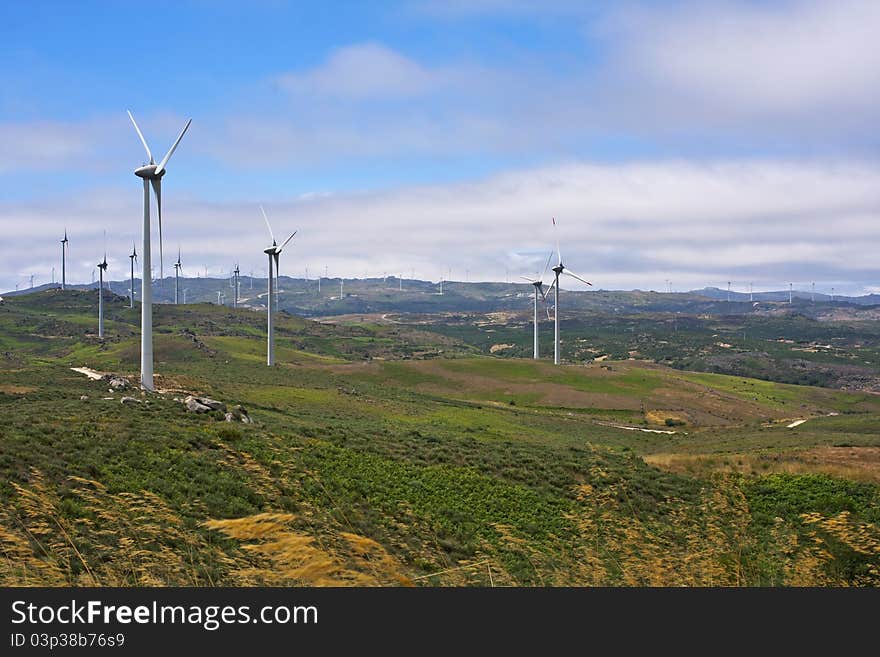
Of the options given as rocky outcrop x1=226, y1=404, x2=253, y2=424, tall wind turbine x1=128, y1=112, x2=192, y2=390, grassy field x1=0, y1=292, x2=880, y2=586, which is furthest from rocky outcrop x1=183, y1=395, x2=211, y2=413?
tall wind turbine x1=128, y1=112, x2=192, y2=390

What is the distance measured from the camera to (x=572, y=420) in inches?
3917

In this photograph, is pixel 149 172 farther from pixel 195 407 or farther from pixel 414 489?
pixel 414 489

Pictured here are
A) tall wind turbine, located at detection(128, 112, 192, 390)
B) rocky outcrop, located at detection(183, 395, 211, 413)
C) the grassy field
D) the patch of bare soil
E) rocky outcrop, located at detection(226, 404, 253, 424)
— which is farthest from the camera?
tall wind turbine, located at detection(128, 112, 192, 390)

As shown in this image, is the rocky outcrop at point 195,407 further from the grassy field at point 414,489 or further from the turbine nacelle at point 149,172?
the turbine nacelle at point 149,172

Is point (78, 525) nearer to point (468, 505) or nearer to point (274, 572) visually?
point (274, 572)

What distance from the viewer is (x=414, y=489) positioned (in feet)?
104

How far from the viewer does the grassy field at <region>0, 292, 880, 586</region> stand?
34.1 feet

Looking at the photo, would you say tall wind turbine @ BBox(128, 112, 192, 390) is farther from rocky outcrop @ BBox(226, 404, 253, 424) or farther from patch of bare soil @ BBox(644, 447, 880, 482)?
patch of bare soil @ BBox(644, 447, 880, 482)

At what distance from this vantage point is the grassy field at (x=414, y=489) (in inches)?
409

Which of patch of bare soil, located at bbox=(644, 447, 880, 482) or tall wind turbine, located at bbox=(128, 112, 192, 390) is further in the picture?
tall wind turbine, located at bbox=(128, 112, 192, 390)

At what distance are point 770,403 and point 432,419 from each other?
7601 centimetres

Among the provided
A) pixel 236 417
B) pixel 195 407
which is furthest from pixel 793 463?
pixel 195 407

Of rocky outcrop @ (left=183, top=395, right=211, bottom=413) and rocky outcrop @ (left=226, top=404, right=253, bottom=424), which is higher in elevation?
rocky outcrop @ (left=183, top=395, right=211, bottom=413)

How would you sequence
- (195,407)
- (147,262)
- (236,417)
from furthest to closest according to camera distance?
(147,262)
(195,407)
(236,417)
